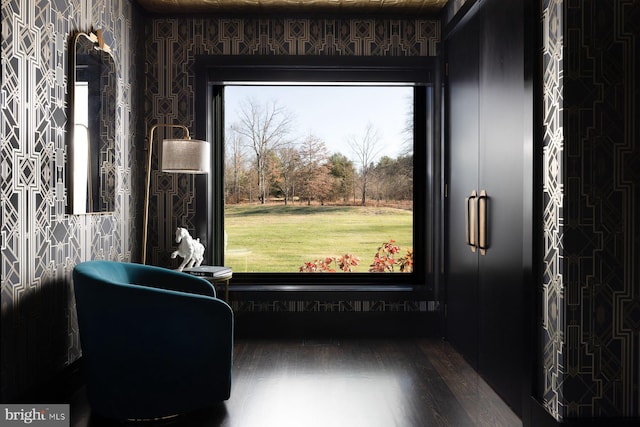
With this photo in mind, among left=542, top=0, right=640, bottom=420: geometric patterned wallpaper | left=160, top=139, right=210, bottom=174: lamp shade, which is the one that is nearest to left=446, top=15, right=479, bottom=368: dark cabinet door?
left=542, top=0, right=640, bottom=420: geometric patterned wallpaper

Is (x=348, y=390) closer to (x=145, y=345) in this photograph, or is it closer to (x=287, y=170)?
(x=145, y=345)

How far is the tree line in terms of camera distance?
473cm

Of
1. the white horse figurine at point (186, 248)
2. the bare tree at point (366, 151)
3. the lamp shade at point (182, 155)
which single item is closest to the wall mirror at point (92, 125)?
the lamp shade at point (182, 155)

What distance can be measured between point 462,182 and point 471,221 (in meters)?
0.42

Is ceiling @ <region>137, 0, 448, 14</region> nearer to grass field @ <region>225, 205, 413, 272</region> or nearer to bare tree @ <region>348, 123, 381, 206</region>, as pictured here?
bare tree @ <region>348, 123, 381, 206</region>

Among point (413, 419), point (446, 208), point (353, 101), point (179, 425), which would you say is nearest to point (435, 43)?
point (353, 101)

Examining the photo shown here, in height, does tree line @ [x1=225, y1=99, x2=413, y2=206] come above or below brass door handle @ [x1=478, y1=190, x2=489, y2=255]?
above

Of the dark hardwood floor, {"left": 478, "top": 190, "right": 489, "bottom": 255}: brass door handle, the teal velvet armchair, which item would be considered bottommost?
the dark hardwood floor

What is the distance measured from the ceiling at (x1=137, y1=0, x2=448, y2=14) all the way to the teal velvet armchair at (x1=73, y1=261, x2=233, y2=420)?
94.0 inches

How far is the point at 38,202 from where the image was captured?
2.77 m

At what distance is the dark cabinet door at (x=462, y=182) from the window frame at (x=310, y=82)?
0.90 ft

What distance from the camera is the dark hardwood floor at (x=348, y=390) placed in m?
2.75

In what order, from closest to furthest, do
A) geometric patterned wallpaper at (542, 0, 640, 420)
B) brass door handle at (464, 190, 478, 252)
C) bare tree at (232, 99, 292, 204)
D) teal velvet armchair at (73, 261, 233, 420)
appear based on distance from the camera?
geometric patterned wallpaper at (542, 0, 640, 420) < teal velvet armchair at (73, 261, 233, 420) < brass door handle at (464, 190, 478, 252) < bare tree at (232, 99, 292, 204)

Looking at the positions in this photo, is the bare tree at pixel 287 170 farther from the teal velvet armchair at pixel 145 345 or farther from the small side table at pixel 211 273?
the teal velvet armchair at pixel 145 345
